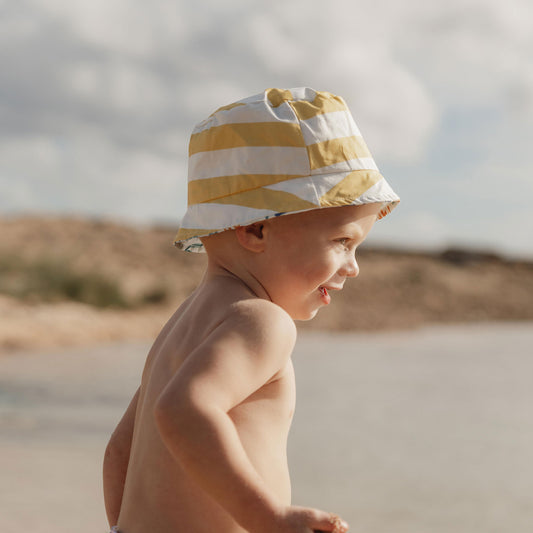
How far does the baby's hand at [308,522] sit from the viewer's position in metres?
0.95

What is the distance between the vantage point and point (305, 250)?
115cm

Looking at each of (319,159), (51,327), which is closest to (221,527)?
(319,159)

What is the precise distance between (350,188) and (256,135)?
17 centimetres

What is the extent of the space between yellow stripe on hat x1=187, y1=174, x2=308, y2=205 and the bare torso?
146 millimetres

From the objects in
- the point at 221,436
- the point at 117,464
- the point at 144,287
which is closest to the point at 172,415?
the point at 221,436

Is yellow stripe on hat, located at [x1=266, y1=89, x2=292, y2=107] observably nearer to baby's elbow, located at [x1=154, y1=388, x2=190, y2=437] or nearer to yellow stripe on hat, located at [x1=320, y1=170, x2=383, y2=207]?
yellow stripe on hat, located at [x1=320, y1=170, x2=383, y2=207]

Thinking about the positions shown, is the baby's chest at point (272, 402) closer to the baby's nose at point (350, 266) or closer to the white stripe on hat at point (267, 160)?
the baby's nose at point (350, 266)

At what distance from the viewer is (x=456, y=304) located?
14.0 meters

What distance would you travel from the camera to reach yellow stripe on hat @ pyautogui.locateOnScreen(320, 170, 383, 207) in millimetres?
1120

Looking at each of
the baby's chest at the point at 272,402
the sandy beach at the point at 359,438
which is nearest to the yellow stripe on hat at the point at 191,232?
the baby's chest at the point at 272,402

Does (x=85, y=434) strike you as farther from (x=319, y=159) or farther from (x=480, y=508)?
(x=319, y=159)

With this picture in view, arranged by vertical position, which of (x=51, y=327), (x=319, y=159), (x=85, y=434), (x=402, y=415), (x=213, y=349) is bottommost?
(x=213, y=349)

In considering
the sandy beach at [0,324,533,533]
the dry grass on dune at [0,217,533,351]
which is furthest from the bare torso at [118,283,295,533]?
the dry grass on dune at [0,217,533,351]

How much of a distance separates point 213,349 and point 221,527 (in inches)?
10.7
